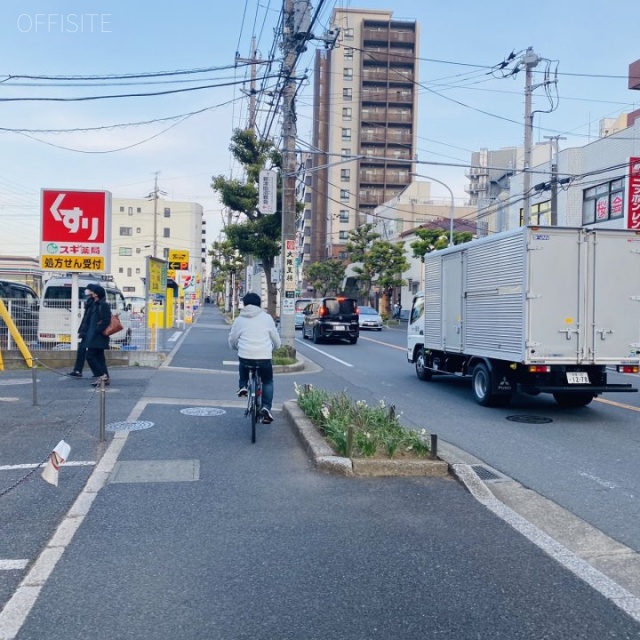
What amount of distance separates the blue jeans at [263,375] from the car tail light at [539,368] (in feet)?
13.6

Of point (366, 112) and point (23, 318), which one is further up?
point (366, 112)

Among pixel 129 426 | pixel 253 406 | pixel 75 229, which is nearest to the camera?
pixel 253 406

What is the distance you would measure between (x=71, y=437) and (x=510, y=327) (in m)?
6.50

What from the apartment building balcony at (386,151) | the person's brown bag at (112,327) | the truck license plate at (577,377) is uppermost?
the apartment building balcony at (386,151)

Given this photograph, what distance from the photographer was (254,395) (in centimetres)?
822

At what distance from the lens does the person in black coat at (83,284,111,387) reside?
40.7 ft

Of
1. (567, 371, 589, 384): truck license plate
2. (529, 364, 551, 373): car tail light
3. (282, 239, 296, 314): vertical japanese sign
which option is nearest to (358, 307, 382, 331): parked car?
(282, 239, 296, 314): vertical japanese sign

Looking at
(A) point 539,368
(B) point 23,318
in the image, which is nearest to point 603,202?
(A) point 539,368

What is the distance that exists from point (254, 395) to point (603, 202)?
27253 millimetres

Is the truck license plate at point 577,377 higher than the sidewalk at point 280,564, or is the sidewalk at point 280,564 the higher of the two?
the truck license plate at point 577,377

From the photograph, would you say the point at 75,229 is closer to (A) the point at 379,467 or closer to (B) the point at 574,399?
(B) the point at 574,399

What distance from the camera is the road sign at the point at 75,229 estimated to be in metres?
15.7

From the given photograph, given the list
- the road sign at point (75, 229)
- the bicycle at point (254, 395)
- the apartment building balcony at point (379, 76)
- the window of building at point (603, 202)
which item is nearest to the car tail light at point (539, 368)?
the bicycle at point (254, 395)

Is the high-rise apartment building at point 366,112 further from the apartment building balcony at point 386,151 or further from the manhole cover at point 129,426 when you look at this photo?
the manhole cover at point 129,426
